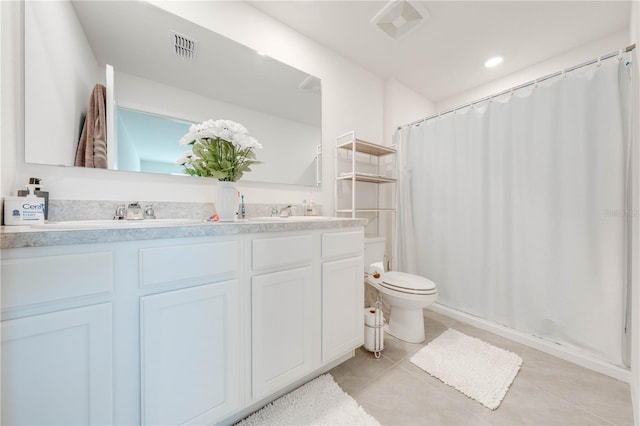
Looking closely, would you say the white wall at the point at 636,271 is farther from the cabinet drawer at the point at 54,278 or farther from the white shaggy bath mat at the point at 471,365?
the cabinet drawer at the point at 54,278

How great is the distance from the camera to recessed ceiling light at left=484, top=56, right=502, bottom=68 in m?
2.14

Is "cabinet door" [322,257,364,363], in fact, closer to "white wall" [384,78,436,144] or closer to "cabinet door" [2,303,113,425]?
"cabinet door" [2,303,113,425]

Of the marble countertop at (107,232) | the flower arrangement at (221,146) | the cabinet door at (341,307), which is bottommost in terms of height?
the cabinet door at (341,307)

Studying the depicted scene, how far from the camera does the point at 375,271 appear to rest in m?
1.75

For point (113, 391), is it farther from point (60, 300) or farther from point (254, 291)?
point (254, 291)

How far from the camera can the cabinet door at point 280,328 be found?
0.98 meters

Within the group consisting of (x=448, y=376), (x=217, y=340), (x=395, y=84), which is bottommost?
(x=448, y=376)

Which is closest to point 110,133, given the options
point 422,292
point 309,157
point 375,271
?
point 309,157

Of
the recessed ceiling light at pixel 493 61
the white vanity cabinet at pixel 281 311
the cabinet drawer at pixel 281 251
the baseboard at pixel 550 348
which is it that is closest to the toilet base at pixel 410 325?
the baseboard at pixel 550 348

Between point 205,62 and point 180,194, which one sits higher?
point 205,62

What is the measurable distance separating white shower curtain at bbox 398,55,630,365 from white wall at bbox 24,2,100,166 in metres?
2.50

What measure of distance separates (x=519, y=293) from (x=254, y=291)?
195 centimetres

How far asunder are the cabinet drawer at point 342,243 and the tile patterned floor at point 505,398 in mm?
739

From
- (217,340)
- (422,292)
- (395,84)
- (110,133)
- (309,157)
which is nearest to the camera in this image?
(217,340)
